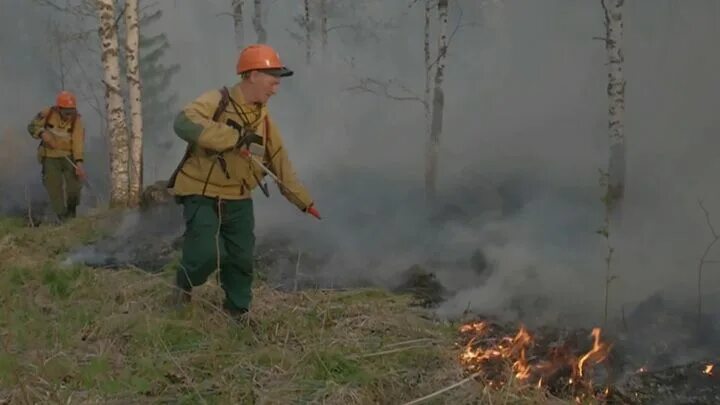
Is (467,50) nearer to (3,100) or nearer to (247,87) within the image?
(3,100)

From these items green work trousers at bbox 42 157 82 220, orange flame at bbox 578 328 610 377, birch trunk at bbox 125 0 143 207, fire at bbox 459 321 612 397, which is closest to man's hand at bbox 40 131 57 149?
green work trousers at bbox 42 157 82 220

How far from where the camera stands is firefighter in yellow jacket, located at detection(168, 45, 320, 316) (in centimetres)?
453

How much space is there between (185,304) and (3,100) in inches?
798

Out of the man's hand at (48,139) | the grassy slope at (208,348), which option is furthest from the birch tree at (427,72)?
the grassy slope at (208,348)

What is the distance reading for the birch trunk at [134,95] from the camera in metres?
10.7

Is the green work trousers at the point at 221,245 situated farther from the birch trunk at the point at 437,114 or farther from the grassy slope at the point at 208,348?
the birch trunk at the point at 437,114

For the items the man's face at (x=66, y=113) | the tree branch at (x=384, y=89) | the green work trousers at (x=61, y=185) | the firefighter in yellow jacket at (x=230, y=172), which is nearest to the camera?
the firefighter in yellow jacket at (x=230, y=172)

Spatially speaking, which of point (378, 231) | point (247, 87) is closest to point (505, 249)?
point (378, 231)

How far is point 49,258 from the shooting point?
23.9 ft

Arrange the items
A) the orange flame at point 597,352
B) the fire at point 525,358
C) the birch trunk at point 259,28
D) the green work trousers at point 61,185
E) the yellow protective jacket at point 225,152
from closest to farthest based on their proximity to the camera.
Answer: the fire at point 525,358, the yellow protective jacket at point 225,152, the orange flame at point 597,352, the green work trousers at point 61,185, the birch trunk at point 259,28

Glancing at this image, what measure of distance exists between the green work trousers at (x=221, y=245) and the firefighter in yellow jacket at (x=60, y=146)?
5.81m

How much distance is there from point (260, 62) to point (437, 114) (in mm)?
7939

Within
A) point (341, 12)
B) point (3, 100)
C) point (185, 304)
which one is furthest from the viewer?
point (341, 12)

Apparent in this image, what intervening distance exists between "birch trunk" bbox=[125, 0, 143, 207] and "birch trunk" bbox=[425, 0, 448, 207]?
15.1 ft
